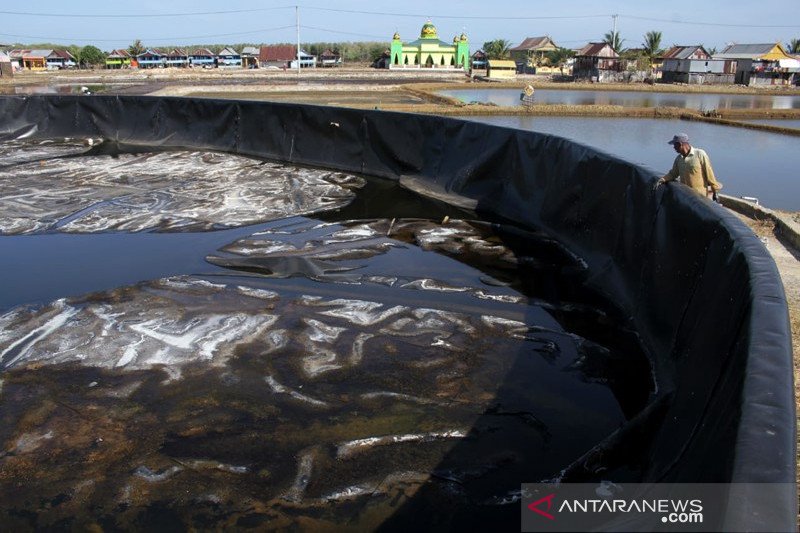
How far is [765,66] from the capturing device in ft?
194

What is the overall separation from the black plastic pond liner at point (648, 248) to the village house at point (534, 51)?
7526 centimetres

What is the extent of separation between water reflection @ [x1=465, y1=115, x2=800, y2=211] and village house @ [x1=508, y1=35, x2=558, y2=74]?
61.9m

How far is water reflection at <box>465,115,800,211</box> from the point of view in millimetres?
11617

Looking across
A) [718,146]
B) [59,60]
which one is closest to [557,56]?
[59,60]

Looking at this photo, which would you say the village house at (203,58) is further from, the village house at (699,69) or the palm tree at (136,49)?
the village house at (699,69)

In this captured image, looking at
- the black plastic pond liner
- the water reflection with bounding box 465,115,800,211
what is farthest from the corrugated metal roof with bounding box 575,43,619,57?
the black plastic pond liner

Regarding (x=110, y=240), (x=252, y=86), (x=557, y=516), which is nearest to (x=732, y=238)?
(x=557, y=516)

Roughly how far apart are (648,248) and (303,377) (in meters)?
2.58

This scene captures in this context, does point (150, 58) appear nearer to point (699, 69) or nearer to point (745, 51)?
point (699, 69)

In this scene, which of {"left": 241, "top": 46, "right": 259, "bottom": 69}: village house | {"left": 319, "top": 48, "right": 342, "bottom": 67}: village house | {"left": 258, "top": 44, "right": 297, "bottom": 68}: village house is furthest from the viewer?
{"left": 319, "top": 48, "right": 342, "bottom": 67}: village house

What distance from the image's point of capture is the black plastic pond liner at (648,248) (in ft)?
5.77

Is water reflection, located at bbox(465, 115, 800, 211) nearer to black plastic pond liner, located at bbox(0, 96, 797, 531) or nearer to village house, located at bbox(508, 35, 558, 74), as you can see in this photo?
black plastic pond liner, located at bbox(0, 96, 797, 531)

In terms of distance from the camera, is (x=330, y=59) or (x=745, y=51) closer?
(x=745, y=51)

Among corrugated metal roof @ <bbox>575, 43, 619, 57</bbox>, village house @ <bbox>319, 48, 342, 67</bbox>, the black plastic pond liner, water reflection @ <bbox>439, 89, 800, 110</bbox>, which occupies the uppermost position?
village house @ <bbox>319, 48, 342, 67</bbox>
